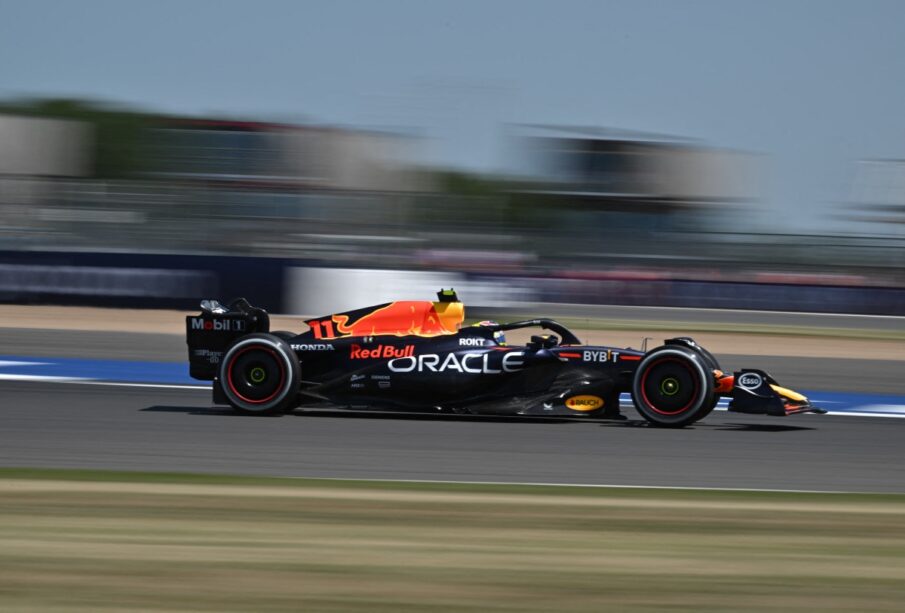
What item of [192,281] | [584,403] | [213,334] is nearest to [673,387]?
[584,403]

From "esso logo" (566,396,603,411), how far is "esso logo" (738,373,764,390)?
988mm

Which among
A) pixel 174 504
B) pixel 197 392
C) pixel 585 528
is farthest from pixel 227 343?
pixel 585 528

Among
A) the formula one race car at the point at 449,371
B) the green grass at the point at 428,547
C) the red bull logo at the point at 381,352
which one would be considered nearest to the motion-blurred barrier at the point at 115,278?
the formula one race car at the point at 449,371

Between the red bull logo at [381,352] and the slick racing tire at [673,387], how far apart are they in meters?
1.64

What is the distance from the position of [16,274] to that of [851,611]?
1957 centimetres

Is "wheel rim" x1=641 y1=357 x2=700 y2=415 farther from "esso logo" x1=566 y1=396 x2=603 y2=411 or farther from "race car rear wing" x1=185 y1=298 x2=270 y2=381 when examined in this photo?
"race car rear wing" x1=185 y1=298 x2=270 y2=381

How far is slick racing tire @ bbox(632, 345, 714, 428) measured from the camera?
860cm

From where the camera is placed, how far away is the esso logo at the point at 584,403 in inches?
349

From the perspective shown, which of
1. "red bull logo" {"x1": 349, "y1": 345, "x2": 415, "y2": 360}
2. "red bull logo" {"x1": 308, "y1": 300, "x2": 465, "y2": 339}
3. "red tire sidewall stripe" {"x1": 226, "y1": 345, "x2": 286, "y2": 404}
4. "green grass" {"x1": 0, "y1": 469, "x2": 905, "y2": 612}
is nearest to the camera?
"green grass" {"x1": 0, "y1": 469, "x2": 905, "y2": 612}

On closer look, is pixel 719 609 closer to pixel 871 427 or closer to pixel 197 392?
pixel 871 427

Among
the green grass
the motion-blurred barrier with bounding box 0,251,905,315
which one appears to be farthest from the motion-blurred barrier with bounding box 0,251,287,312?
the green grass

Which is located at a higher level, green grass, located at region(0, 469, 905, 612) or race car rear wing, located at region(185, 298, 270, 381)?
race car rear wing, located at region(185, 298, 270, 381)

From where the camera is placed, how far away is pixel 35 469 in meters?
6.69

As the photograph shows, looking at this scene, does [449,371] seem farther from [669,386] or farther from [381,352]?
[669,386]
